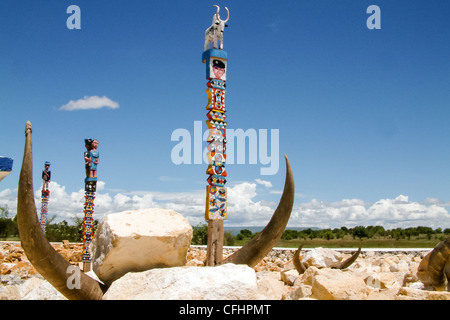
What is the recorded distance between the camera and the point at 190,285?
137 inches

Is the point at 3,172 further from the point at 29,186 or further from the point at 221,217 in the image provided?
the point at 221,217

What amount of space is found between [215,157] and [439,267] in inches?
136

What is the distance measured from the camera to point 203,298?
11.0 ft

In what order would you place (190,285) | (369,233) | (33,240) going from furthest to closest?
(369,233), (190,285), (33,240)

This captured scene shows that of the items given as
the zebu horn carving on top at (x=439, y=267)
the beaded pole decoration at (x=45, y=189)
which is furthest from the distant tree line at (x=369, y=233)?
the zebu horn carving on top at (x=439, y=267)

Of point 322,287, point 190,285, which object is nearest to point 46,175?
point 190,285

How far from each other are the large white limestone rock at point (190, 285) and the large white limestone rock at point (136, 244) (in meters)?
0.31

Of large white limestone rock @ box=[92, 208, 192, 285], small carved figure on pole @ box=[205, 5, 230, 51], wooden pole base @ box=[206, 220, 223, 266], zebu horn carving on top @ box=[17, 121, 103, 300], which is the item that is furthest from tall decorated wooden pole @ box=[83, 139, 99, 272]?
zebu horn carving on top @ box=[17, 121, 103, 300]

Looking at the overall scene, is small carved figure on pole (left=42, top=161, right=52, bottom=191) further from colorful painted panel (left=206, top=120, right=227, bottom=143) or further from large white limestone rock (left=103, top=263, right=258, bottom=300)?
large white limestone rock (left=103, top=263, right=258, bottom=300)

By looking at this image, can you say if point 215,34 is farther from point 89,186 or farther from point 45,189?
point 45,189

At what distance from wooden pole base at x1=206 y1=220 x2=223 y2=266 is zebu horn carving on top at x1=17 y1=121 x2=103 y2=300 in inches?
100

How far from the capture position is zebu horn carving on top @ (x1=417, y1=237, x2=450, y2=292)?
5414mm
